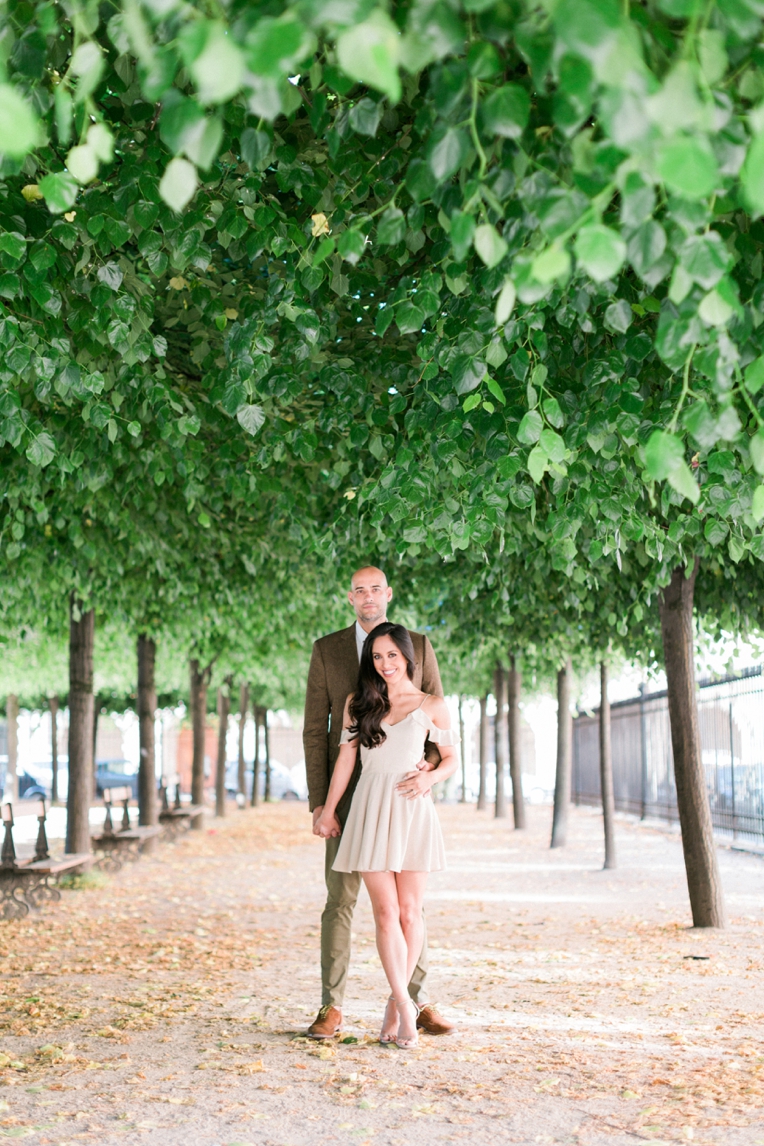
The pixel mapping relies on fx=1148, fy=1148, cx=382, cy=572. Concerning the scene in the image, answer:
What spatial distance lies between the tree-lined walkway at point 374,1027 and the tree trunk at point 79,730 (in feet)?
3.11

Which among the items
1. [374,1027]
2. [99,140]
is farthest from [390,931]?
[99,140]

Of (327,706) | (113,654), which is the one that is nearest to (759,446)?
(327,706)

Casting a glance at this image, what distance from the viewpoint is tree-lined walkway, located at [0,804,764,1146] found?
4625 millimetres

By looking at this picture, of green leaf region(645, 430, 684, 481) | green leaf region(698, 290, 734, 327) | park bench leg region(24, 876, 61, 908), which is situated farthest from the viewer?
park bench leg region(24, 876, 61, 908)

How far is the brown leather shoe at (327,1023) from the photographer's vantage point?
19.3ft

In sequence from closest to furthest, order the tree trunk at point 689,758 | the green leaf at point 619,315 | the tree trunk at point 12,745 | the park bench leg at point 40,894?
the green leaf at point 619,315, the tree trunk at point 689,758, the park bench leg at point 40,894, the tree trunk at point 12,745

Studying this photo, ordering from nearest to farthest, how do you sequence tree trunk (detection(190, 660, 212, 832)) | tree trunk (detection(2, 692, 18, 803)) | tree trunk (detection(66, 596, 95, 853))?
tree trunk (detection(66, 596, 95, 853)), tree trunk (detection(190, 660, 212, 832)), tree trunk (detection(2, 692, 18, 803))

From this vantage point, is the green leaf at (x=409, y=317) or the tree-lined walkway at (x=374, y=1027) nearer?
the green leaf at (x=409, y=317)

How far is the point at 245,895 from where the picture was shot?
527 inches

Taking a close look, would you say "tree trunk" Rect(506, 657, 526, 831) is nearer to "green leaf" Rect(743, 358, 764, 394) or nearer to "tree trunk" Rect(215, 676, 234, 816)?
"tree trunk" Rect(215, 676, 234, 816)

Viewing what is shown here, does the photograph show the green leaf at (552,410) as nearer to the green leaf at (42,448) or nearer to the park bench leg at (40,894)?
the green leaf at (42,448)

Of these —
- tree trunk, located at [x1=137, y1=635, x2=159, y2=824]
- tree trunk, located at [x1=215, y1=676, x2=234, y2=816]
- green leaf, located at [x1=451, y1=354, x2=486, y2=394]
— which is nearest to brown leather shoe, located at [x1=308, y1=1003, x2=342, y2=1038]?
green leaf, located at [x1=451, y1=354, x2=486, y2=394]

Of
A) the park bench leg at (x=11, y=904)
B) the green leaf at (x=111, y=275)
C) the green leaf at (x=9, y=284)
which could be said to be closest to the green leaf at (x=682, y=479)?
the green leaf at (x=111, y=275)

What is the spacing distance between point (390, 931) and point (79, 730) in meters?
8.81
